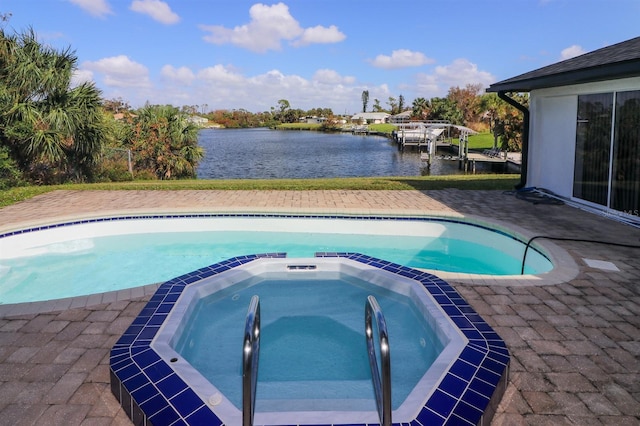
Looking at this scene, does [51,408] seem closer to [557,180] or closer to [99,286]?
[99,286]

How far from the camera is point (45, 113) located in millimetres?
11148

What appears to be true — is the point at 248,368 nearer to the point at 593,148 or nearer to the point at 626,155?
the point at 626,155

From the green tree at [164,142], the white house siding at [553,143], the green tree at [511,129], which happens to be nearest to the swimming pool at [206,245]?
the white house siding at [553,143]

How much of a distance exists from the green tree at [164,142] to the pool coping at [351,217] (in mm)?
6848

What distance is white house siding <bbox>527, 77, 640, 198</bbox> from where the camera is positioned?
8.38 meters

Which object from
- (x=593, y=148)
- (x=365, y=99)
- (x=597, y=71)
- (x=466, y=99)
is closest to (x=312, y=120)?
(x=365, y=99)

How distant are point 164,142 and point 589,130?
11.7 metres

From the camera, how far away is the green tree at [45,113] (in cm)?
1081

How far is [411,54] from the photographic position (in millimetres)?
47125

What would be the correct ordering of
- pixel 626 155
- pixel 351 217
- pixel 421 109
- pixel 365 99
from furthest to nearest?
1. pixel 365 99
2. pixel 421 109
3. pixel 351 217
4. pixel 626 155

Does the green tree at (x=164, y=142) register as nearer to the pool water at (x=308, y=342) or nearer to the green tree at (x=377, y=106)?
the pool water at (x=308, y=342)

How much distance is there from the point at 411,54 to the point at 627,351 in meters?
47.9

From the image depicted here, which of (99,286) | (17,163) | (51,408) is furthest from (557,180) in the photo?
(17,163)

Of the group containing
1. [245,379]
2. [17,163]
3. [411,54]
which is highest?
[411,54]
